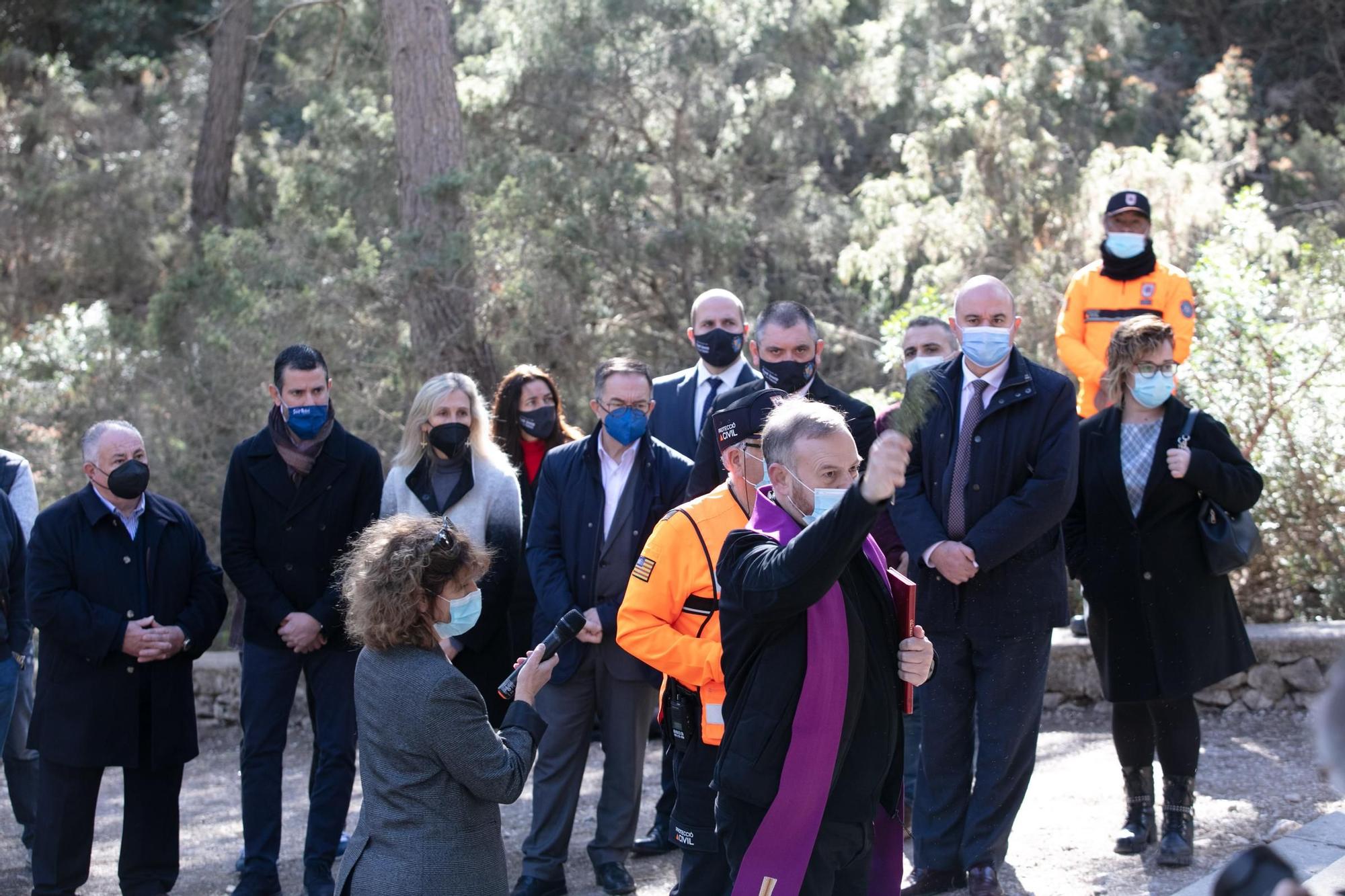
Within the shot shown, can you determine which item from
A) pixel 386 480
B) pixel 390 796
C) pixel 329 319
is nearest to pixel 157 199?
pixel 329 319

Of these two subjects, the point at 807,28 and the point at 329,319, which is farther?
the point at 807,28

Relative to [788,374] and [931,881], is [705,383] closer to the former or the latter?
[788,374]

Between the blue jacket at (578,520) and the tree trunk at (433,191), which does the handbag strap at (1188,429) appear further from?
the tree trunk at (433,191)

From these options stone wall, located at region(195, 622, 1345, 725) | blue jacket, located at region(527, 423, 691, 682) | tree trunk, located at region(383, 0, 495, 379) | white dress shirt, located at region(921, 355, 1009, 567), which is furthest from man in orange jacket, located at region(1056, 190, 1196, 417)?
tree trunk, located at region(383, 0, 495, 379)

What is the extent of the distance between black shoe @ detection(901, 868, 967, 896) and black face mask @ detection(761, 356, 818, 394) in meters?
1.83

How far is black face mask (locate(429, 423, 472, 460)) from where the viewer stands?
20.0 ft

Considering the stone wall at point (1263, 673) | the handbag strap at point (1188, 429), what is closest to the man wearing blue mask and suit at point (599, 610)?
the handbag strap at point (1188, 429)

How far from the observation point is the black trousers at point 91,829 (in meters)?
5.52

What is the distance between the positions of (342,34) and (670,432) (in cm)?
942

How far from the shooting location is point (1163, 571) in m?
5.55

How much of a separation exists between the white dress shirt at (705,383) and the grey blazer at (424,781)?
2972 millimetres

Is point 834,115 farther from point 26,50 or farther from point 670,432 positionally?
point 26,50

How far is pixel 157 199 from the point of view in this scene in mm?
18516

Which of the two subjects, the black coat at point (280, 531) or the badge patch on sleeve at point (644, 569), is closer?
the badge patch on sleeve at point (644, 569)
